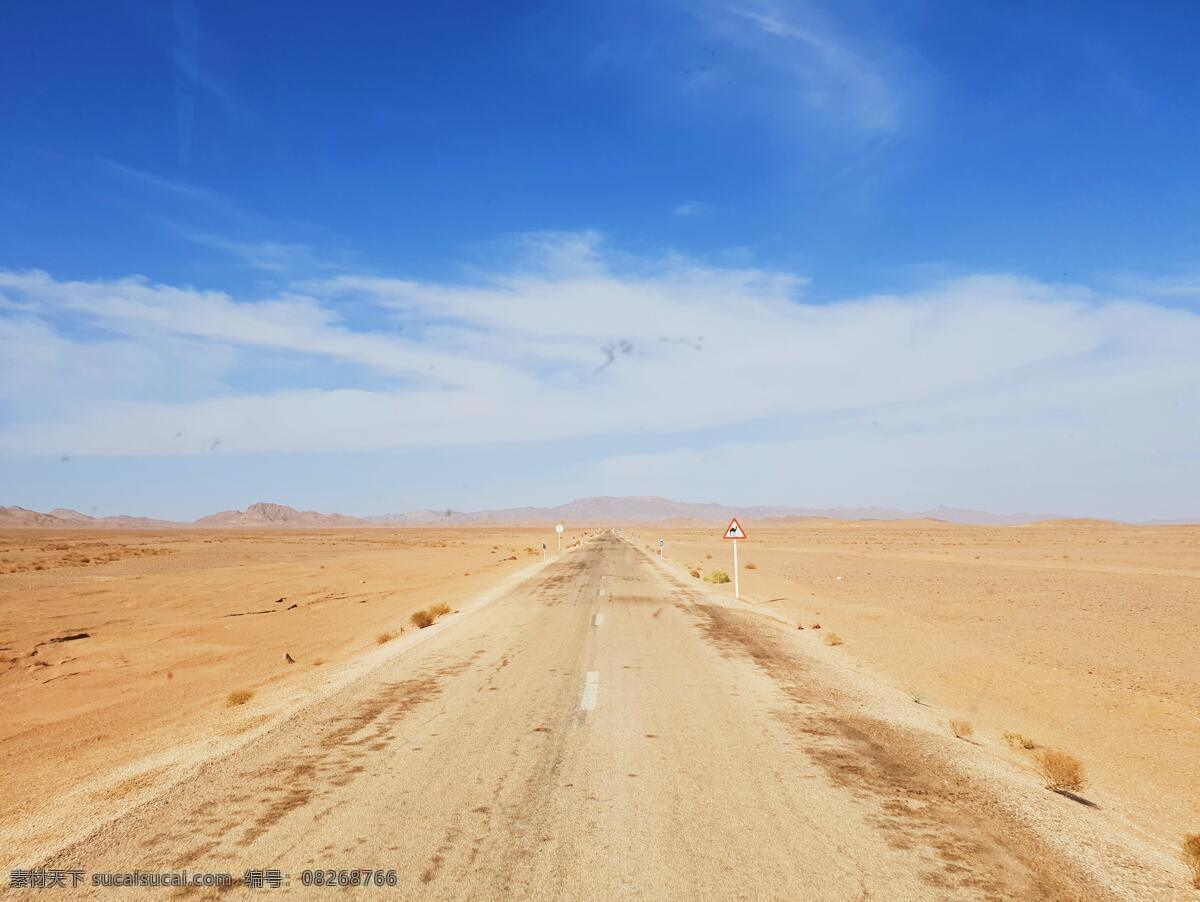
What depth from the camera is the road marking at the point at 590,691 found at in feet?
27.2

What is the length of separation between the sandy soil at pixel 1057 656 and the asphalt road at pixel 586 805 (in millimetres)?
2111

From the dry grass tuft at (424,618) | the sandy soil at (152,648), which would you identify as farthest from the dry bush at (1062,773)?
the dry grass tuft at (424,618)

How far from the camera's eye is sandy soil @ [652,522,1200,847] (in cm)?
734

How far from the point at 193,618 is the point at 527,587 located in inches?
404

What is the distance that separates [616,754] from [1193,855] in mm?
4282

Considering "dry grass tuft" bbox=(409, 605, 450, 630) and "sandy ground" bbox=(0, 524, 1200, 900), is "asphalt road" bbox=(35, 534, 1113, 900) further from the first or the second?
"dry grass tuft" bbox=(409, 605, 450, 630)

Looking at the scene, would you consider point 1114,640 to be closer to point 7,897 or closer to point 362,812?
point 362,812

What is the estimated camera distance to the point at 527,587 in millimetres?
24531

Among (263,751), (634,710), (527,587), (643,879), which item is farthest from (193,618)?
(643,879)

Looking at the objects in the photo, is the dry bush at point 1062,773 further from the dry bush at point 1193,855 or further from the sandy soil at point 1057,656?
the dry bush at point 1193,855

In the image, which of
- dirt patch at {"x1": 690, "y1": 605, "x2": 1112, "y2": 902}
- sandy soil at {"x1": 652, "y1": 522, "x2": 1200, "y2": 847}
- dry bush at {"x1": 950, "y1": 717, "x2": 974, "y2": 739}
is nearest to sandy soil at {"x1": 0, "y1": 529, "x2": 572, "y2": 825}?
dirt patch at {"x1": 690, "y1": 605, "x2": 1112, "y2": 902}

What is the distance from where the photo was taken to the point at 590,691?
29.7 ft

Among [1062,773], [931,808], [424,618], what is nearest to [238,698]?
[424,618]

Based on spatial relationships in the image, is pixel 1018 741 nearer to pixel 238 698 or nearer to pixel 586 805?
pixel 586 805
